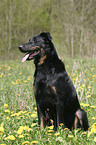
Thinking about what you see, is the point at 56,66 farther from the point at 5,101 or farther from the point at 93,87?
the point at 93,87

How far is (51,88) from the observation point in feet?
9.87

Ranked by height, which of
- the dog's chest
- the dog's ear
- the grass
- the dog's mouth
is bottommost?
the grass

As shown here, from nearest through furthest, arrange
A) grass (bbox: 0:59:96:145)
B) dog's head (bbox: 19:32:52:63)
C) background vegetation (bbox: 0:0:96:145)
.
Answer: grass (bbox: 0:59:96:145)
background vegetation (bbox: 0:0:96:145)
dog's head (bbox: 19:32:52:63)

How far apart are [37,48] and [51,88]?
635 millimetres

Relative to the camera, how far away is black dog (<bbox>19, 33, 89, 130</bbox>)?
3.03 meters

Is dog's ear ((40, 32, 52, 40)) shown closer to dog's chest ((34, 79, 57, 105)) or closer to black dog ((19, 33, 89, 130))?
black dog ((19, 33, 89, 130))

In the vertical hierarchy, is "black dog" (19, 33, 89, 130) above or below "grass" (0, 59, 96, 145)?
above

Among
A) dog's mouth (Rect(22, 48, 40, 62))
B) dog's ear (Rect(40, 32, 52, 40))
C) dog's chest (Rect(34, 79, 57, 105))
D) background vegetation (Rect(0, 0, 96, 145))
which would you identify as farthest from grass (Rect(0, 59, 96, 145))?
dog's ear (Rect(40, 32, 52, 40))

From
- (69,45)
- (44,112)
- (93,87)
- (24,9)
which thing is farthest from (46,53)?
(24,9)

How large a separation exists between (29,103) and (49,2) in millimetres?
18531

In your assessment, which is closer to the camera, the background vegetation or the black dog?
the background vegetation

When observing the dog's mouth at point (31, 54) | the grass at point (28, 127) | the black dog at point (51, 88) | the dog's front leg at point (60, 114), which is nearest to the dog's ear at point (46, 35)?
the black dog at point (51, 88)

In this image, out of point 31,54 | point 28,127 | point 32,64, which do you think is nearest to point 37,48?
point 31,54

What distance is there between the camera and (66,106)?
10.3 feet
